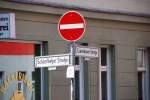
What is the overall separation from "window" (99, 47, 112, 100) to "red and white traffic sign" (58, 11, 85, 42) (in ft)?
18.3

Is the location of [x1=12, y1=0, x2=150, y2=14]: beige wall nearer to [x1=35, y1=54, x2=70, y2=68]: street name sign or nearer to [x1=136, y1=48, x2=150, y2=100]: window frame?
[x1=136, y1=48, x2=150, y2=100]: window frame

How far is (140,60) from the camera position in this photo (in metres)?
17.9

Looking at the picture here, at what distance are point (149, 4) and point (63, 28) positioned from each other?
24.8ft

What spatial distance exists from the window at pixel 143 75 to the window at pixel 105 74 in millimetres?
1476

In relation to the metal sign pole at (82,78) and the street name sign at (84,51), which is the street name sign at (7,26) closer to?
the street name sign at (84,51)

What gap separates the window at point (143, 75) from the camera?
58.6 feet

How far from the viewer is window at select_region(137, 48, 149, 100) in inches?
703

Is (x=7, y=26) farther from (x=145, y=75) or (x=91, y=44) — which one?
(x=145, y=75)

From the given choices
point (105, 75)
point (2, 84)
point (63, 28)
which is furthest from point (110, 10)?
point (63, 28)

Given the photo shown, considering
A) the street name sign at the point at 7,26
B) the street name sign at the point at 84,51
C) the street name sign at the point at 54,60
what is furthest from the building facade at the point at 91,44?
the street name sign at the point at 54,60

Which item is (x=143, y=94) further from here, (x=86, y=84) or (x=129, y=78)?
(x=86, y=84)

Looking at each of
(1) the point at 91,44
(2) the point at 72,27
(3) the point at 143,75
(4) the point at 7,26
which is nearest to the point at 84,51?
(2) the point at 72,27

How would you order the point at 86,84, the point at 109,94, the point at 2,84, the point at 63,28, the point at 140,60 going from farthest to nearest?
the point at 140,60
the point at 109,94
the point at 86,84
the point at 2,84
the point at 63,28

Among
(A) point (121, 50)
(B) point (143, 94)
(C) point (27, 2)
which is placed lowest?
(B) point (143, 94)
